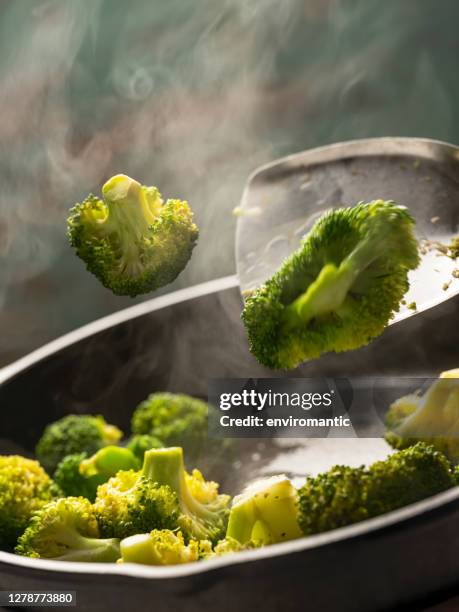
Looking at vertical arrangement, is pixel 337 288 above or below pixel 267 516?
above

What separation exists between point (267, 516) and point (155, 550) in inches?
4.5

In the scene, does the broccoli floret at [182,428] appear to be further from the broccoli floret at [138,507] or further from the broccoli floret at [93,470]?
the broccoli floret at [138,507]

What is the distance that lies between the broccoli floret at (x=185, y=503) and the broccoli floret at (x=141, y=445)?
0.46ft

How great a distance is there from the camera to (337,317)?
86 cm

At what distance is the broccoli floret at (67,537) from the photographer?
92 cm

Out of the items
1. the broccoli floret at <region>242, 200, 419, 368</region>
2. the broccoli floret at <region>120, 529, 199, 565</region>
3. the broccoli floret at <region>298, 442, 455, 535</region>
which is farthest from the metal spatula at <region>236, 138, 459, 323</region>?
the broccoli floret at <region>120, 529, 199, 565</region>

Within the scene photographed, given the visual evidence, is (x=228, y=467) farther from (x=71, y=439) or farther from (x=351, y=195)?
(x=351, y=195)

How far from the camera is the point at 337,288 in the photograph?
33.3 inches

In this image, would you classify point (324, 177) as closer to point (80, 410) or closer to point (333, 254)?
point (333, 254)

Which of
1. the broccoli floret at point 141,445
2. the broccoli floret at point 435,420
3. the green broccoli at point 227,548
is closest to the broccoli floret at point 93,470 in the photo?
the broccoli floret at point 141,445

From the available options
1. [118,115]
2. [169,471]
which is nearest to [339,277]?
[169,471]

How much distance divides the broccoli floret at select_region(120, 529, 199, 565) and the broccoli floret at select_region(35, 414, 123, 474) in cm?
34

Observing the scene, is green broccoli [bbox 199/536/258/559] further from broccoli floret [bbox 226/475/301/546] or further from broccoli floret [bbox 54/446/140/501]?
broccoli floret [bbox 54/446/140/501]

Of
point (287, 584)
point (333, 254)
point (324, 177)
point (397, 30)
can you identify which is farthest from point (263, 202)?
point (397, 30)
